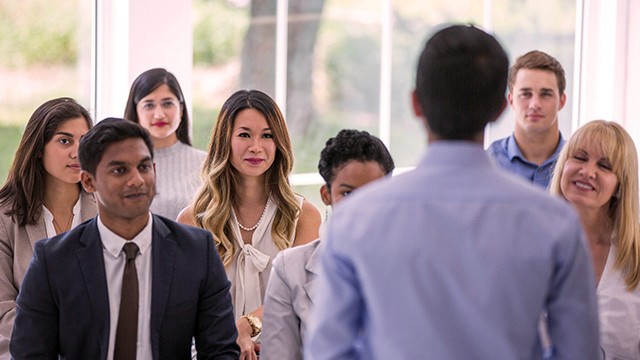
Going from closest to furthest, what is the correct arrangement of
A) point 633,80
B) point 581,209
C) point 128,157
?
point 128,157 < point 581,209 < point 633,80

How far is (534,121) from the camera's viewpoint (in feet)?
15.4

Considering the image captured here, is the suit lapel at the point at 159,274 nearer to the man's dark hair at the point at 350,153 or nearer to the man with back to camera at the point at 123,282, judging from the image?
the man with back to camera at the point at 123,282

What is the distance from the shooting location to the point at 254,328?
337cm

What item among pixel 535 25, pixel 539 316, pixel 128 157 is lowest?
pixel 539 316

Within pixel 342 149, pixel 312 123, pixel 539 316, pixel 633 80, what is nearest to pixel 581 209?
pixel 342 149

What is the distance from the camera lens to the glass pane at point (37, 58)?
4.46 metres

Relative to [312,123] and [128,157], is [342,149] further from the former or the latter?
[312,123]

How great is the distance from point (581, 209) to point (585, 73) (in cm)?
394

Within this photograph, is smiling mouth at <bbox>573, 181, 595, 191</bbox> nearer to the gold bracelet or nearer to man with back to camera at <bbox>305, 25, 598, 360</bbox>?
the gold bracelet

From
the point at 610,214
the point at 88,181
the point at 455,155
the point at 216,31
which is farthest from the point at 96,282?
the point at 216,31

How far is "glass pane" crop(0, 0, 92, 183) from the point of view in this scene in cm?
446

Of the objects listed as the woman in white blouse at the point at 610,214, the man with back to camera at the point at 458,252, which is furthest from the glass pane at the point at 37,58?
the man with back to camera at the point at 458,252

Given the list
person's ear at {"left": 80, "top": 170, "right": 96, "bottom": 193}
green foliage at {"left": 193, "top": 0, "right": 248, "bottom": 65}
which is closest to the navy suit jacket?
person's ear at {"left": 80, "top": 170, "right": 96, "bottom": 193}

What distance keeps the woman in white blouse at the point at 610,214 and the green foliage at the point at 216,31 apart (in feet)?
7.93
